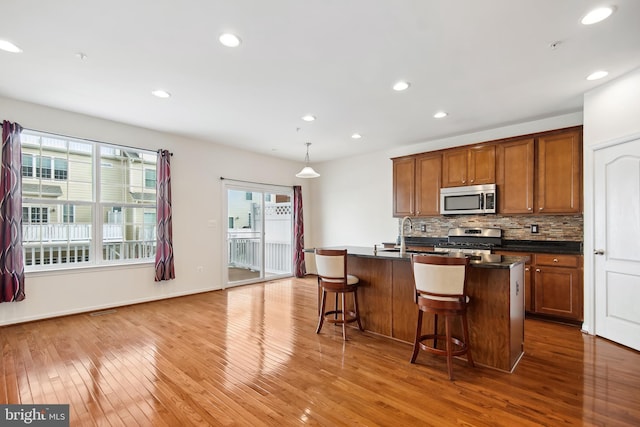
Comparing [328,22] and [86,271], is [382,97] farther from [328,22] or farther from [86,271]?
[86,271]

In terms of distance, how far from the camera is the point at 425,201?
5.46 m

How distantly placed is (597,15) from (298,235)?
19.5 ft

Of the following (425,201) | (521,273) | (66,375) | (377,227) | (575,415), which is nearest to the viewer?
(575,415)

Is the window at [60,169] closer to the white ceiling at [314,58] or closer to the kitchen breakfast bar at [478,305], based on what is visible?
the white ceiling at [314,58]

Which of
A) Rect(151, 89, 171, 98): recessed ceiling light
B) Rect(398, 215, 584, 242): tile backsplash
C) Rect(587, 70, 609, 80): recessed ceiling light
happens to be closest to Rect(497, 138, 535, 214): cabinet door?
Rect(398, 215, 584, 242): tile backsplash

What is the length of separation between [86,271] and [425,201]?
5369 mm

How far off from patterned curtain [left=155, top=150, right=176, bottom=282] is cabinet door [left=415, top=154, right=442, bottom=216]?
13.9 feet

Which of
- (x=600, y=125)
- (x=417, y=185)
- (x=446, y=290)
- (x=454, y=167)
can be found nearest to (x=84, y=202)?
(x=446, y=290)

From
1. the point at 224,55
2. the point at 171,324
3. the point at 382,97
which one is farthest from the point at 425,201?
the point at 171,324

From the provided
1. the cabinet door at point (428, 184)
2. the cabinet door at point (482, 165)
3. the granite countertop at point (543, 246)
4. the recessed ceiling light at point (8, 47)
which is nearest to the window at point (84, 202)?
the recessed ceiling light at point (8, 47)

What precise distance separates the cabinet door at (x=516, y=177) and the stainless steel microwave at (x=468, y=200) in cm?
13

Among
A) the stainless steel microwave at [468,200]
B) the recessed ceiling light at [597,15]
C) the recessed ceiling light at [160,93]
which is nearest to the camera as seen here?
the recessed ceiling light at [597,15]

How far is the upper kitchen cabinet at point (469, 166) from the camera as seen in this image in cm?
478

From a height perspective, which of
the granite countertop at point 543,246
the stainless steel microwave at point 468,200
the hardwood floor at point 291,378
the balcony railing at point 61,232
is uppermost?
the stainless steel microwave at point 468,200
